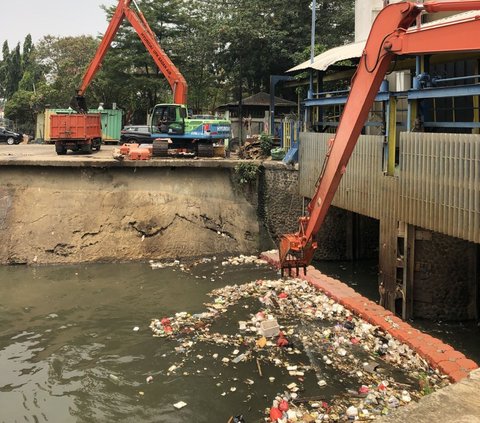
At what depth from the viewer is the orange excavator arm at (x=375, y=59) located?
6200 mm

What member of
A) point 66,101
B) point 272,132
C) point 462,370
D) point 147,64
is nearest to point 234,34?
point 147,64

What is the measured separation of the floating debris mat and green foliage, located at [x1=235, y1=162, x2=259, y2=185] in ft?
18.1

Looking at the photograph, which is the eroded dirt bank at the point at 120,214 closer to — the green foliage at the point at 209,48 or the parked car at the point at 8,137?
the green foliage at the point at 209,48

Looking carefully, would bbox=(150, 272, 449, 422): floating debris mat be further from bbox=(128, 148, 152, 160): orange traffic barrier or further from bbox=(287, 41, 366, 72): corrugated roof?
bbox=(128, 148, 152, 160): orange traffic barrier

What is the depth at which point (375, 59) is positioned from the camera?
7605 mm

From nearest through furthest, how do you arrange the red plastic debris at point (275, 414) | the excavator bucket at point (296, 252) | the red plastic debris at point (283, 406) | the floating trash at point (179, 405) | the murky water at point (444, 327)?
the red plastic debris at point (275, 414) < the red plastic debris at point (283, 406) < the floating trash at point (179, 405) < the murky water at point (444, 327) < the excavator bucket at point (296, 252)

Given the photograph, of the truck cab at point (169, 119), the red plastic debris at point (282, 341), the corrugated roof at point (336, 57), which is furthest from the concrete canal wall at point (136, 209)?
the red plastic debris at point (282, 341)

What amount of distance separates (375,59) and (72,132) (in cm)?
1388

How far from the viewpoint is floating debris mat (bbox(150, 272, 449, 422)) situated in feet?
19.6

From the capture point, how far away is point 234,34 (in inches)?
1126

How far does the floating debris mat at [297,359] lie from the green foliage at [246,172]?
5515 millimetres

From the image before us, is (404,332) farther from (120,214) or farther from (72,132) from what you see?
(72,132)

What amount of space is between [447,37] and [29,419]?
24.5 ft

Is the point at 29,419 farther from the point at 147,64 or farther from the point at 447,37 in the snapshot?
the point at 147,64
